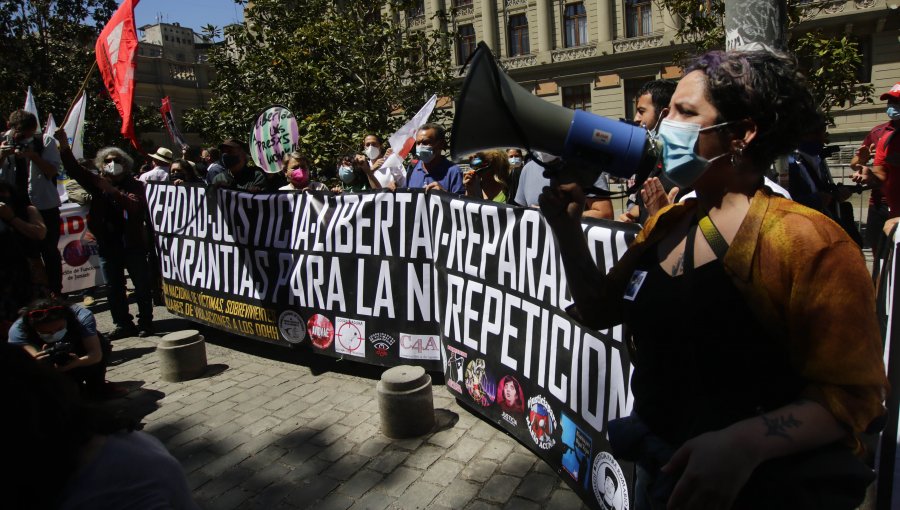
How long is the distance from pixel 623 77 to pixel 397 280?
3151 centimetres

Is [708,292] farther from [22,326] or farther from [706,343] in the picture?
[22,326]

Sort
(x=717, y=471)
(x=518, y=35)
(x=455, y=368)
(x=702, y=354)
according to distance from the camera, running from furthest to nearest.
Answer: (x=518, y=35) → (x=455, y=368) → (x=702, y=354) → (x=717, y=471)

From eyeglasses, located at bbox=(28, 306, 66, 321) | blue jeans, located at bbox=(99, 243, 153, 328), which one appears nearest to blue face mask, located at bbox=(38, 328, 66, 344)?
eyeglasses, located at bbox=(28, 306, 66, 321)

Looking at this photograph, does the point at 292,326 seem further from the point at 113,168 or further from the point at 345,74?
the point at 345,74

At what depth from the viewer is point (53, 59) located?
20656 millimetres

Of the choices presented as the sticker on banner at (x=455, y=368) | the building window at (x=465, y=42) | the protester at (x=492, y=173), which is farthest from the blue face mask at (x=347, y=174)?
the building window at (x=465, y=42)

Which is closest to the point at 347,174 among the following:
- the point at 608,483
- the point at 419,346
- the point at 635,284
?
the point at 419,346

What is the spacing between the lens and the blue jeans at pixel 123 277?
6688 millimetres

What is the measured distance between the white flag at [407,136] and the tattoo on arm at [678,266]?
505cm

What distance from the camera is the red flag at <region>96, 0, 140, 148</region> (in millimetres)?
6883

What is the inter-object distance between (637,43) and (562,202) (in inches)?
1337

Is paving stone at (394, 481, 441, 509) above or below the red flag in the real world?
below

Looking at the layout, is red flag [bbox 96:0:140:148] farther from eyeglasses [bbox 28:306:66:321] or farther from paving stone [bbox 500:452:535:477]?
paving stone [bbox 500:452:535:477]

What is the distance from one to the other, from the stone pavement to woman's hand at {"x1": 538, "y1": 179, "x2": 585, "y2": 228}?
1941 mm
